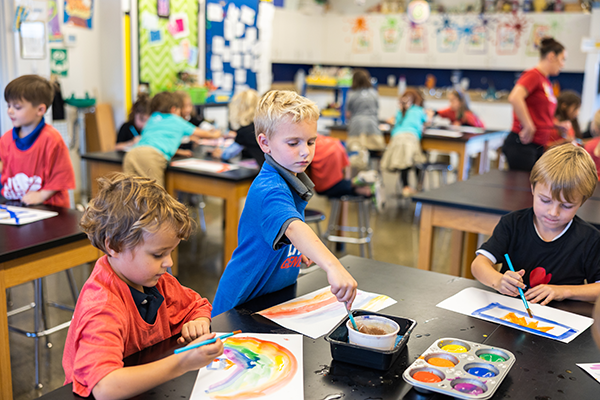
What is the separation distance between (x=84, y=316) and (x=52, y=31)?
467 centimetres

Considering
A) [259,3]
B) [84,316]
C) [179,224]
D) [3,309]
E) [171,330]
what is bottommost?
[3,309]

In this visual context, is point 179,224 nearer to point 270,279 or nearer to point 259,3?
point 270,279

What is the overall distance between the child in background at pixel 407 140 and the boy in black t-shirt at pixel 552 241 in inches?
136

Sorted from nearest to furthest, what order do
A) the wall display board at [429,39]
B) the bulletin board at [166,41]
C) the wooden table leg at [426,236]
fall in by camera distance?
the wooden table leg at [426,236] < the bulletin board at [166,41] < the wall display board at [429,39]

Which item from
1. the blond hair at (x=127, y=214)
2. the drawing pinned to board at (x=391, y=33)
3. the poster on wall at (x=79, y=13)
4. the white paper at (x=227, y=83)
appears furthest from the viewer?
the drawing pinned to board at (x=391, y=33)

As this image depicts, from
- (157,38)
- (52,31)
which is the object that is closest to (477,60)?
(157,38)

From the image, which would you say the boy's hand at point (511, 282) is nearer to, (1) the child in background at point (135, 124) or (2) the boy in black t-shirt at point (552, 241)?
(2) the boy in black t-shirt at point (552, 241)

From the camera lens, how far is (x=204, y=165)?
344 centimetres

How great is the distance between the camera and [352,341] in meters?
1.10

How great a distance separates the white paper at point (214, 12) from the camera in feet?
21.7

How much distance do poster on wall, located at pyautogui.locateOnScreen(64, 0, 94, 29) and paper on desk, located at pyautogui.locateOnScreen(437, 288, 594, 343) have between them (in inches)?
190

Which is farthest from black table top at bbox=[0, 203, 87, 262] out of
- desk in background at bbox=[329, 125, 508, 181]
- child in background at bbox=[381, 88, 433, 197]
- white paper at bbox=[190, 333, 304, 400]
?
desk in background at bbox=[329, 125, 508, 181]

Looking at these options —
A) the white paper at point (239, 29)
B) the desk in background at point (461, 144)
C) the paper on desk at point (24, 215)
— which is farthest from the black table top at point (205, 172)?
the white paper at point (239, 29)

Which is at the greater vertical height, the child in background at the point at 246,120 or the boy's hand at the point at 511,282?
the child in background at the point at 246,120
